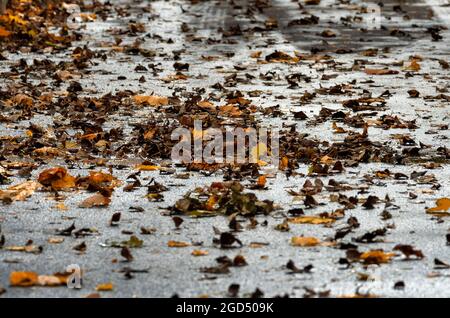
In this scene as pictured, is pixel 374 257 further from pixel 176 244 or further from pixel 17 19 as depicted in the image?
pixel 17 19

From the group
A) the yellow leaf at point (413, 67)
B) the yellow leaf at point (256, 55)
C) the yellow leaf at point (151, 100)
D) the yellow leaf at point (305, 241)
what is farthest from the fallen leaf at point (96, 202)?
the yellow leaf at point (256, 55)

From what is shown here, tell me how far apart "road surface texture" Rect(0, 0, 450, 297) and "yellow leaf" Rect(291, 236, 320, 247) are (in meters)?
0.01

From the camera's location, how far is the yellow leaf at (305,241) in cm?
588

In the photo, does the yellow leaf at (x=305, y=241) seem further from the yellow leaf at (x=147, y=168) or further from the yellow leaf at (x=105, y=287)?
the yellow leaf at (x=147, y=168)

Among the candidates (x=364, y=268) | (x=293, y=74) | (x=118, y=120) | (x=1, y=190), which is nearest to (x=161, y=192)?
(x=1, y=190)

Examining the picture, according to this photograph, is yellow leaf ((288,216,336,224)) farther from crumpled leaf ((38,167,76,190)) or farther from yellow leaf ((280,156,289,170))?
crumpled leaf ((38,167,76,190))

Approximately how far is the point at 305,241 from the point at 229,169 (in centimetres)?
190

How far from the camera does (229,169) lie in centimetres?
771

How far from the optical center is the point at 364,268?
213 inches

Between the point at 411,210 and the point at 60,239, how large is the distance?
2.18 meters

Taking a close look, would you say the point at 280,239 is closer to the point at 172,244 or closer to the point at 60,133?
the point at 172,244

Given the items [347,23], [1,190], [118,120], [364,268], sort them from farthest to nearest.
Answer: [347,23], [118,120], [1,190], [364,268]

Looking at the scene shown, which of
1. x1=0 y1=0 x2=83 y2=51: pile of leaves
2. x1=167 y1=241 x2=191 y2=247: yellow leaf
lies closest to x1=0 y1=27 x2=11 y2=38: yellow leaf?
x1=0 y1=0 x2=83 y2=51: pile of leaves

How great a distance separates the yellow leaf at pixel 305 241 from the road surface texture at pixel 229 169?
1cm
